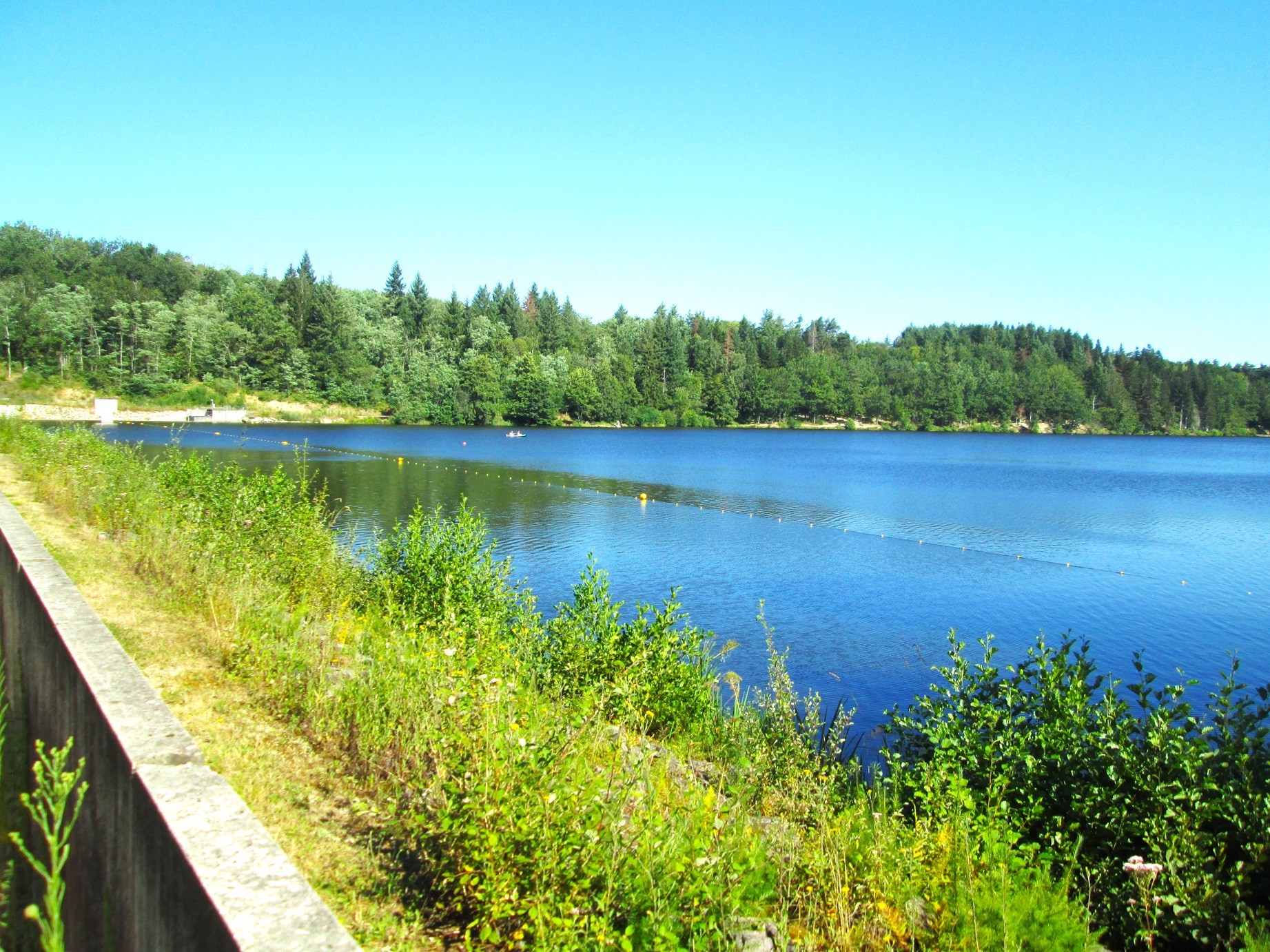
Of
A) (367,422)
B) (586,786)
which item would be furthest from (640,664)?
(367,422)

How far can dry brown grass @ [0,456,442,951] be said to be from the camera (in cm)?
401

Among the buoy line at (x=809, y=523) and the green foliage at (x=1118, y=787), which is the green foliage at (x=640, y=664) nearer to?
the green foliage at (x=1118, y=787)

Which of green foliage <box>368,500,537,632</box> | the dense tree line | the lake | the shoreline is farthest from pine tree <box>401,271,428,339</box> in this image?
green foliage <box>368,500,537,632</box>

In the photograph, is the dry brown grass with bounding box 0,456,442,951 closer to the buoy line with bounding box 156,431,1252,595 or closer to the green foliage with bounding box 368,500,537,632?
the green foliage with bounding box 368,500,537,632

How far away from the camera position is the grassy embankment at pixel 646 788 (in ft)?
12.8

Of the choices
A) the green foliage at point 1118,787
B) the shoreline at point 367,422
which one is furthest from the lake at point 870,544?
the shoreline at point 367,422

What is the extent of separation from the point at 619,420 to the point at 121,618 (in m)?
118

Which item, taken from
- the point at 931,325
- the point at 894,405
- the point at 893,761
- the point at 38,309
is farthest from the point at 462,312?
the point at 893,761

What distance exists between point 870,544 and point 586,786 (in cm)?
2664

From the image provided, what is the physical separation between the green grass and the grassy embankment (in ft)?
0.08

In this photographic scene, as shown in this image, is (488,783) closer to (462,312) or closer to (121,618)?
(121,618)

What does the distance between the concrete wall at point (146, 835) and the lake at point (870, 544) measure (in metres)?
9.15

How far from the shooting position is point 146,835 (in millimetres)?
3295

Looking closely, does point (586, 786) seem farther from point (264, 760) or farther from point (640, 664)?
point (640, 664)
